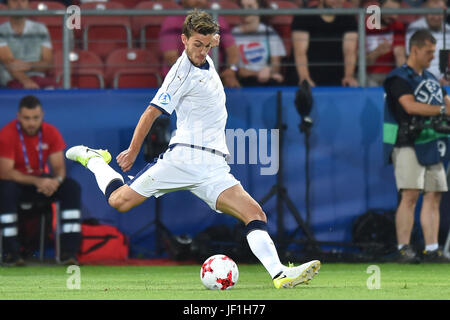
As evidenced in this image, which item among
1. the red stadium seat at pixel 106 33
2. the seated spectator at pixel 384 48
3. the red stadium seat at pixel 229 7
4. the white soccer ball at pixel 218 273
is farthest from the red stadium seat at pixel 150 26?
the white soccer ball at pixel 218 273

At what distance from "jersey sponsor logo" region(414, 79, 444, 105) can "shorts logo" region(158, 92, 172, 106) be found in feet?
15.2

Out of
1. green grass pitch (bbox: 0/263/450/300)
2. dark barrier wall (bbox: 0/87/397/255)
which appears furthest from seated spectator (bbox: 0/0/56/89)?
green grass pitch (bbox: 0/263/450/300)

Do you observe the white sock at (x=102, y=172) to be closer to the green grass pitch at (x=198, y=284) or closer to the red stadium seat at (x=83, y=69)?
the green grass pitch at (x=198, y=284)

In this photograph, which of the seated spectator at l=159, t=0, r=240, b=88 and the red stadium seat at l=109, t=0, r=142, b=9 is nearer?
the seated spectator at l=159, t=0, r=240, b=88

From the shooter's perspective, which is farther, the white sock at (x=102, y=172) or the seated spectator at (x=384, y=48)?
the seated spectator at (x=384, y=48)

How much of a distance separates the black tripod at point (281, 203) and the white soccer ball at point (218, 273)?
372 cm

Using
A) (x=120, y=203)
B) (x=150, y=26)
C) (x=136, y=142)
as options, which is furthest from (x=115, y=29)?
(x=136, y=142)

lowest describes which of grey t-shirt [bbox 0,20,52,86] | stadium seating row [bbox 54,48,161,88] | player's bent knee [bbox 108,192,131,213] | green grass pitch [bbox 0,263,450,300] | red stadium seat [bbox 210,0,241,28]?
green grass pitch [bbox 0,263,450,300]

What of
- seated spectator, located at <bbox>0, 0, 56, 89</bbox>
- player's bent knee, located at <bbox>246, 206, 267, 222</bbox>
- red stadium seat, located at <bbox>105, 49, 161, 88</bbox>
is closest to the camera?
player's bent knee, located at <bbox>246, 206, 267, 222</bbox>

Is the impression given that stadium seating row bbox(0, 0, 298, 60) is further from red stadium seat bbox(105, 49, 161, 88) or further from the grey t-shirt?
the grey t-shirt

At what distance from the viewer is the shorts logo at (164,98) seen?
8453mm

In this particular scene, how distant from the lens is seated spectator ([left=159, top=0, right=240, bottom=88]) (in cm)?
1303

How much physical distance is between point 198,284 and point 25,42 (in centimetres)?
506

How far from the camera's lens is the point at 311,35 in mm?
13328
